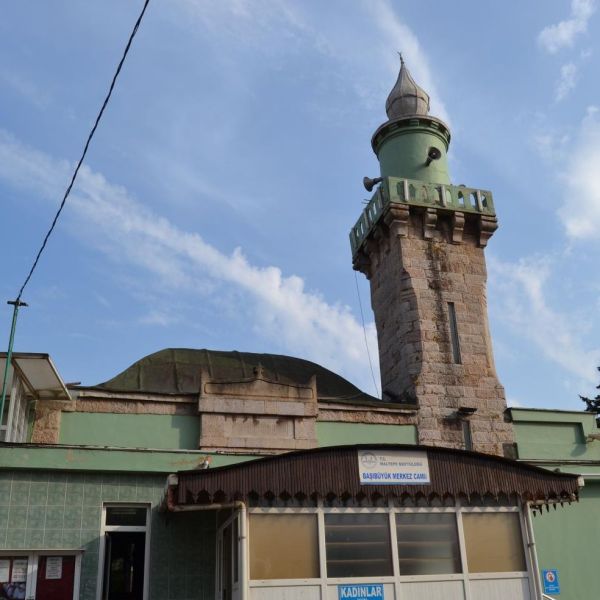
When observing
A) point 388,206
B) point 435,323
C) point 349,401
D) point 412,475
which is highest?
point 388,206

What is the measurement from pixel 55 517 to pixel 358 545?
5606mm

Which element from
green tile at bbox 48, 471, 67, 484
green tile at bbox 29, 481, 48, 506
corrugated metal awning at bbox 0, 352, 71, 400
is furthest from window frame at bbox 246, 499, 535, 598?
corrugated metal awning at bbox 0, 352, 71, 400

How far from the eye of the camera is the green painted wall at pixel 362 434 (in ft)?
62.0

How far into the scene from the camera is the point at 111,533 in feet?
42.8

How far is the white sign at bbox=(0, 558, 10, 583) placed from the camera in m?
12.0

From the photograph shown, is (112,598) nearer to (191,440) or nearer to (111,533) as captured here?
(111,533)

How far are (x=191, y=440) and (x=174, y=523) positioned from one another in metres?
5.11

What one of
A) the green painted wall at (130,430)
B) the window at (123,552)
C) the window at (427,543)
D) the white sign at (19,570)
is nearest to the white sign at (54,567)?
the white sign at (19,570)

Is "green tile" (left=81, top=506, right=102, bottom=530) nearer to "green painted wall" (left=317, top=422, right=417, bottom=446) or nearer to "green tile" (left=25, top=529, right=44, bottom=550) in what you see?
"green tile" (left=25, top=529, right=44, bottom=550)

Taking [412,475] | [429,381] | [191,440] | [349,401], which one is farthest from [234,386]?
[412,475]

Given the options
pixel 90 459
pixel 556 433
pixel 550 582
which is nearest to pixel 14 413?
pixel 90 459

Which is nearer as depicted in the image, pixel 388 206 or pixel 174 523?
pixel 174 523

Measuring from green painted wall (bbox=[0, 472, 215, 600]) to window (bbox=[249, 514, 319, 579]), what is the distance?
252cm

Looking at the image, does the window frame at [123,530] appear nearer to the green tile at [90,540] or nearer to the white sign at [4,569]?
the green tile at [90,540]
